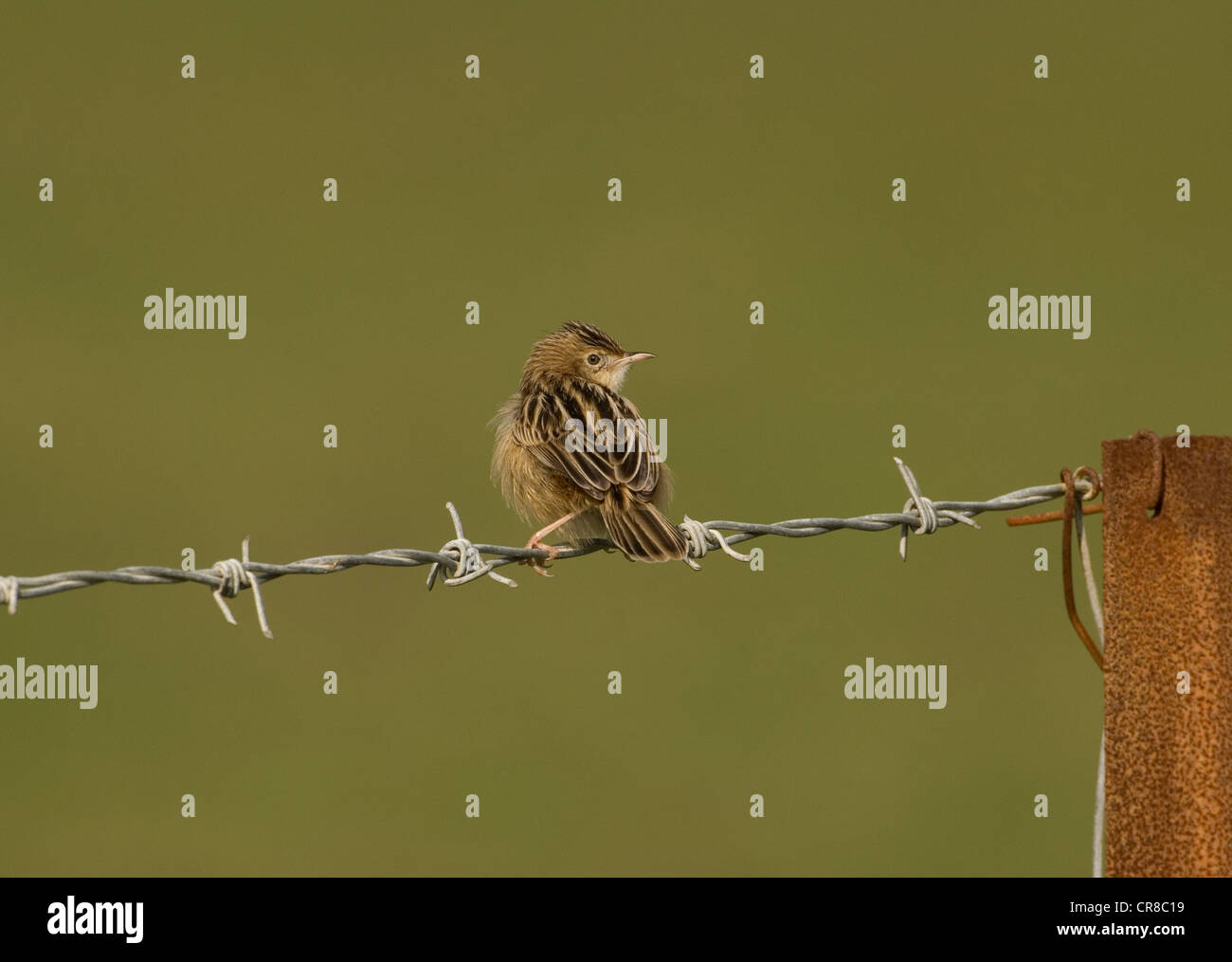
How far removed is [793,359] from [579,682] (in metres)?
6.64

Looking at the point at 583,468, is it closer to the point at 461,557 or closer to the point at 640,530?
the point at 640,530

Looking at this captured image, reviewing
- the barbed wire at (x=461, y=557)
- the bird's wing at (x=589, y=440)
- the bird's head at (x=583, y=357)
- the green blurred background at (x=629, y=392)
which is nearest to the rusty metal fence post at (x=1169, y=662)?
the barbed wire at (x=461, y=557)

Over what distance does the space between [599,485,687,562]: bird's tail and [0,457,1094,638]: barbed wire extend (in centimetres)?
12

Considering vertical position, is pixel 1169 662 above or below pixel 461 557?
below

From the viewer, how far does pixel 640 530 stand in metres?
7.60

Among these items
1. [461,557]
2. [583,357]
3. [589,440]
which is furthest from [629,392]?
[461,557]

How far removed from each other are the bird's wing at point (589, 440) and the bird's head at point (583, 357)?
38.3 inches

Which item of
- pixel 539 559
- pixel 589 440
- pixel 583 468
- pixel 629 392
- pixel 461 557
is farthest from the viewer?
pixel 629 392

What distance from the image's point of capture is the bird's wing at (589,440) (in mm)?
7965

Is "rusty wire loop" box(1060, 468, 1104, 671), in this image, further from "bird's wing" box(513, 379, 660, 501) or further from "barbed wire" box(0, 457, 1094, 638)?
"bird's wing" box(513, 379, 660, 501)

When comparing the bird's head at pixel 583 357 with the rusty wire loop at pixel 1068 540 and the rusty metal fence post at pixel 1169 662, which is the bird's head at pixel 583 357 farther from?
the rusty metal fence post at pixel 1169 662

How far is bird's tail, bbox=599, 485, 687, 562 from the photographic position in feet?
24.5

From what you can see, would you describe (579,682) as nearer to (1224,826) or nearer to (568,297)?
(568,297)

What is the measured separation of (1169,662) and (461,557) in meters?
2.41
